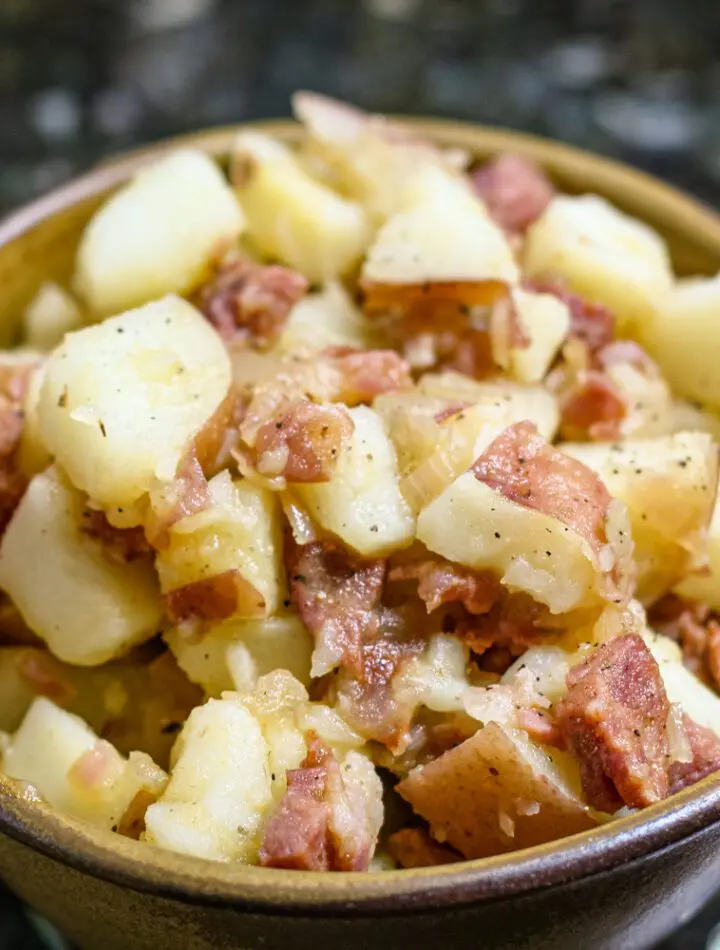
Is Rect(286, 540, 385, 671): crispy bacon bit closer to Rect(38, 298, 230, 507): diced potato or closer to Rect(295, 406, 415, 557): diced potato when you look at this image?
Rect(295, 406, 415, 557): diced potato

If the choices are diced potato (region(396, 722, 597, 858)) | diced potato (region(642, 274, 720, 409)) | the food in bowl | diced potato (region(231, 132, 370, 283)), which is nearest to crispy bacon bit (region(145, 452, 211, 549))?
the food in bowl

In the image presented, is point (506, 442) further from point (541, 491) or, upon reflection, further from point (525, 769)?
point (525, 769)

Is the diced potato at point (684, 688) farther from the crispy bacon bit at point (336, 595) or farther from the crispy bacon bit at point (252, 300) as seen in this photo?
the crispy bacon bit at point (252, 300)

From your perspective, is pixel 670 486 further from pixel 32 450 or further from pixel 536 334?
pixel 32 450

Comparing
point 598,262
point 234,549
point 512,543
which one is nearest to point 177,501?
point 234,549

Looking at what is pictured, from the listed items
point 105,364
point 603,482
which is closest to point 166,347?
point 105,364
